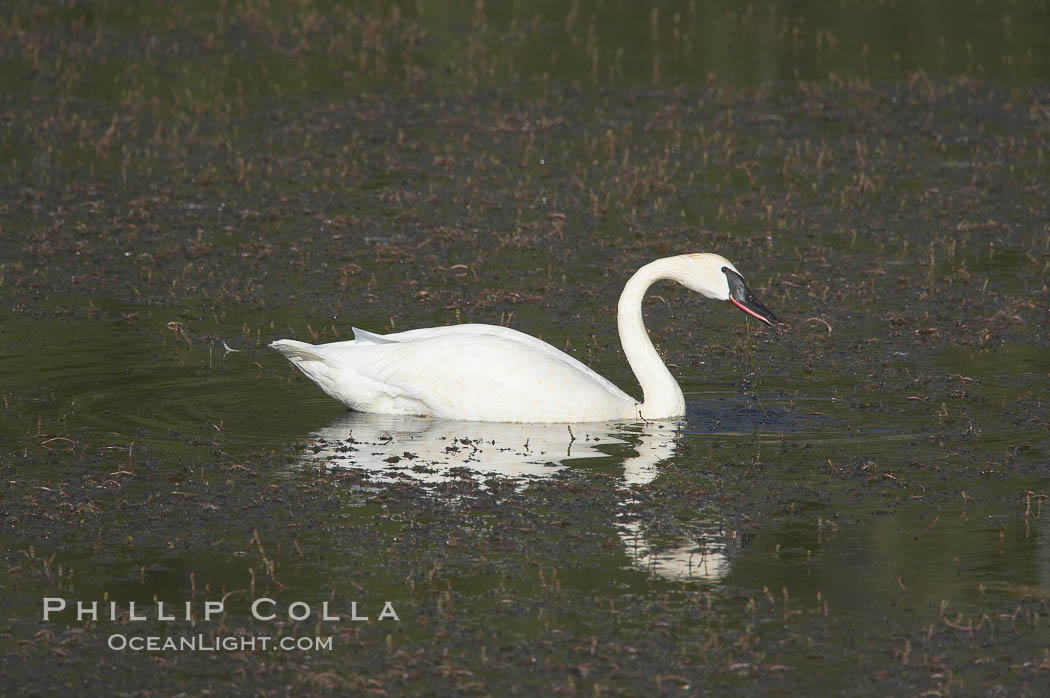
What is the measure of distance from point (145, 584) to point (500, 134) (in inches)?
474

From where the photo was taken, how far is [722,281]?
1062 centimetres

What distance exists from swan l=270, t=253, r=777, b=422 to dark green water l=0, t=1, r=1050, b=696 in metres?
0.19

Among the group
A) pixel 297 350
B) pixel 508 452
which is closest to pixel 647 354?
pixel 508 452

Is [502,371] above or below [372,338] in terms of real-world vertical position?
below

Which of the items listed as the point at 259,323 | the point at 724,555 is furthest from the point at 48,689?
the point at 259,323

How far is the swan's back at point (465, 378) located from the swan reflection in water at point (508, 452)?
0.10 meters

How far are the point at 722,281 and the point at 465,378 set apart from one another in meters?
1.64

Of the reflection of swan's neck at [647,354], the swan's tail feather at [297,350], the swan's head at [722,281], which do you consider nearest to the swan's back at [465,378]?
the swan's tail feather at [297,350]

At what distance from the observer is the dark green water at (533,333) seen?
7.11 metres

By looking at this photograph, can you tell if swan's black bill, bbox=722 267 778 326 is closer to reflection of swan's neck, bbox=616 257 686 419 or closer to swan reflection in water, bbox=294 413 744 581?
reflection of swan's neck, bbox=616 257 686 419

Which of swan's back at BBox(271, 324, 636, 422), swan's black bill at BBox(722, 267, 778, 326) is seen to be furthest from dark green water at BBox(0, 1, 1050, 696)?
swan's black bill at BBox(722, 267, 778, 326)

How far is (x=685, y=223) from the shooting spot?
52.0 feet

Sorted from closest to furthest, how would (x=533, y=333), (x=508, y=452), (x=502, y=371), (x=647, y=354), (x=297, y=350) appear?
(x=508, y=452) < (x=502, y=371) < (x=297, y=350) < (x=647, y=354) < (x=533, y=333)

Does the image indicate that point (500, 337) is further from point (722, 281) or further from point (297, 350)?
point (722, 281)
